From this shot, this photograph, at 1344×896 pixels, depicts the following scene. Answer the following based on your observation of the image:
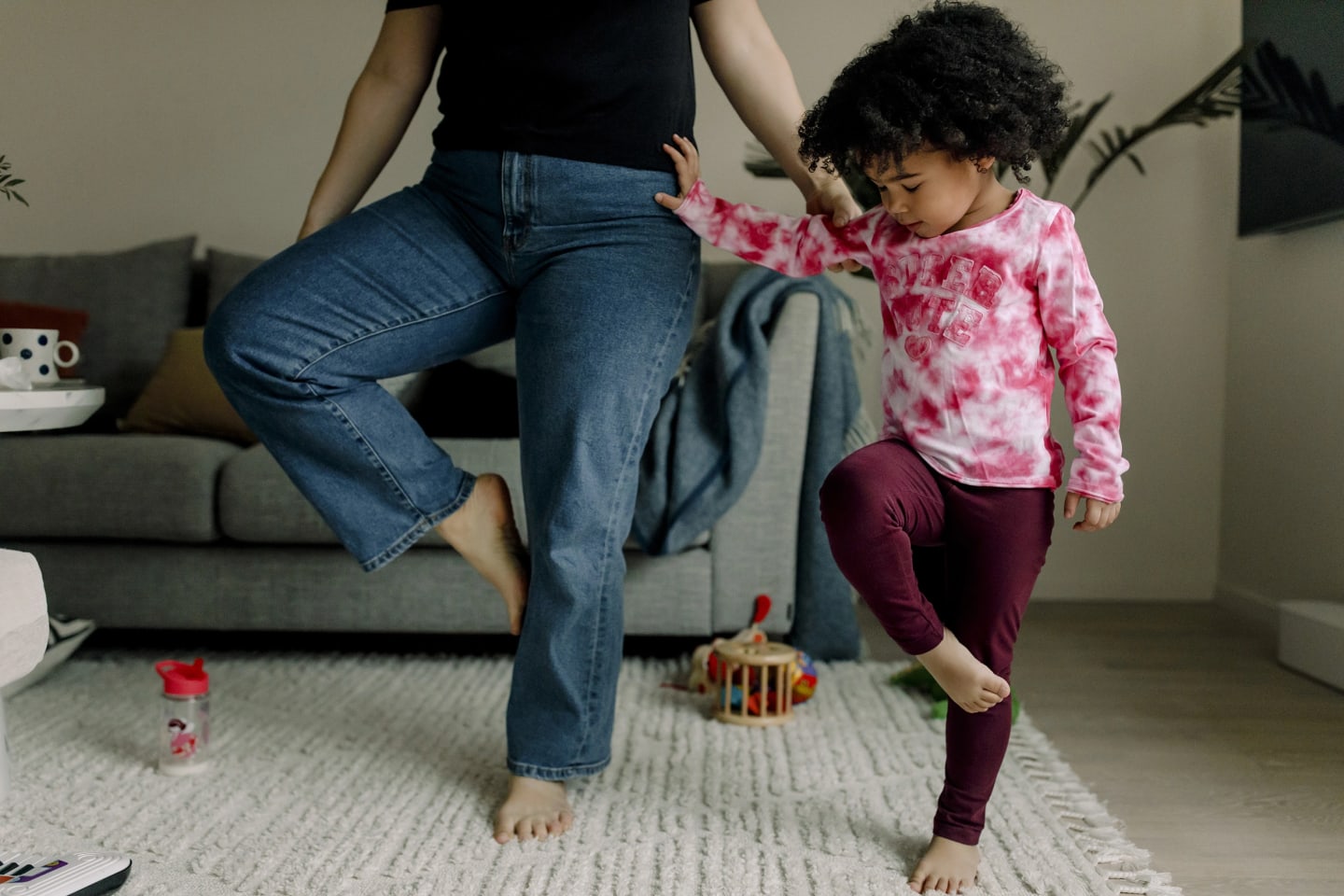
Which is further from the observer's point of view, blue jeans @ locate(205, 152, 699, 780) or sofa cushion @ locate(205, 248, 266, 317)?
sofa cushion @ locate(205, 248, 266, 317)

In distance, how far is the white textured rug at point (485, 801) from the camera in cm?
125

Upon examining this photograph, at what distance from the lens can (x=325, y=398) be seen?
1.36m

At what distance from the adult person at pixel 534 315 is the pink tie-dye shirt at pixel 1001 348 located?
15 cm

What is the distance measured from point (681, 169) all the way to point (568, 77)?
180 millimetres

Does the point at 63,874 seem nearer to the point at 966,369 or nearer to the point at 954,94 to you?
the point at 966,369

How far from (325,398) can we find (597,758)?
1.87 ft

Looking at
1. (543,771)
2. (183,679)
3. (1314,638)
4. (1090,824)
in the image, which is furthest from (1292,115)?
(183,679)

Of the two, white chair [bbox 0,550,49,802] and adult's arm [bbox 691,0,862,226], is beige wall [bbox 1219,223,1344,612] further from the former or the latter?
white chair [bbox 0,550,49,802]

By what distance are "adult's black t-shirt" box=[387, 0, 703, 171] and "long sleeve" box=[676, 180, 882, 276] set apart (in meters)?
0.09

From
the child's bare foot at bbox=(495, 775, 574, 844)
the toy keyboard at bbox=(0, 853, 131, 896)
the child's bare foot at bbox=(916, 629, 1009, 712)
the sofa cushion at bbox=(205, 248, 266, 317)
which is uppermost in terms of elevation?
the sofa cushion at bbox=(205, 248, 266, 317)

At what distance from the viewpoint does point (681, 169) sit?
55.3 inches

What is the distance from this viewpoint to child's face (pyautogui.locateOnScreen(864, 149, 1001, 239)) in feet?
3.92

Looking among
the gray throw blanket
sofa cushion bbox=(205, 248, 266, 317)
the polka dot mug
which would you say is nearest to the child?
the gray throw blanket

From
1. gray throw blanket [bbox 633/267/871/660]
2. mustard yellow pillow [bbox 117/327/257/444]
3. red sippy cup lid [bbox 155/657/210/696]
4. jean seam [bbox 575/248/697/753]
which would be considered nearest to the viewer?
jean seam [bbox 575/248/697/753]
